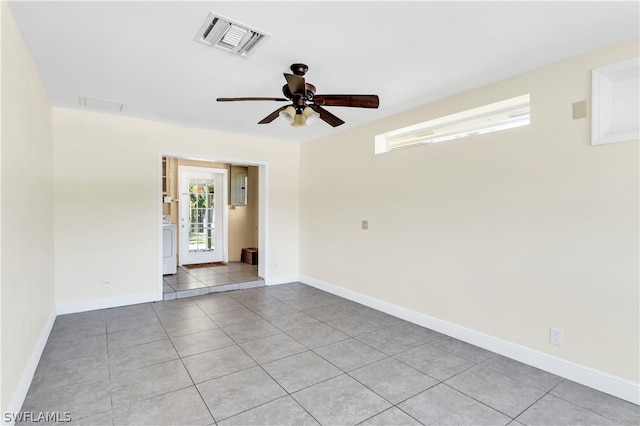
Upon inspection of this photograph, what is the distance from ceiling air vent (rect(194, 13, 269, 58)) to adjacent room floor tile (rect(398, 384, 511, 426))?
8.99 ft

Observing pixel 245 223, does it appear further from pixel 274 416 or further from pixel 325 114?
pixel 274 416

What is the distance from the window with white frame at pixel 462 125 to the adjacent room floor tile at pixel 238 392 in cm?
292

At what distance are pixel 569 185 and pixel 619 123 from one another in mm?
523

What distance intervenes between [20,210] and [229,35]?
6.17ft

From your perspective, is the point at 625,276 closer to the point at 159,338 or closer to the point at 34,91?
the point at 159,338

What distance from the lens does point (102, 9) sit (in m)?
1.96

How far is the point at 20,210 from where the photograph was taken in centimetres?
220

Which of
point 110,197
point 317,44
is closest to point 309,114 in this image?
point 317,44

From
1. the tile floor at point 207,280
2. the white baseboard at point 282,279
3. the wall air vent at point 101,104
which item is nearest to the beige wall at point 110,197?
the wall air vent at point 101,104

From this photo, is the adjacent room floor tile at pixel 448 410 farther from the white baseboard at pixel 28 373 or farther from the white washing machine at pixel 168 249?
the white washing machine at pixel 168 249

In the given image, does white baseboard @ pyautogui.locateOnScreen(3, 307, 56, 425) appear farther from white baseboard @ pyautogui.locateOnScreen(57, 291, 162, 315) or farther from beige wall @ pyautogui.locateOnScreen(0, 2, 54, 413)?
white baseboard @ pyautogui.locateOnScreen(57, 291, 162, 315)

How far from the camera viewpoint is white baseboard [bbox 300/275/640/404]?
2.27 m

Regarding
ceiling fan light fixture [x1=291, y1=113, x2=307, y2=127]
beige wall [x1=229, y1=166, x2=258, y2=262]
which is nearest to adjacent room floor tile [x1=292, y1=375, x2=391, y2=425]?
ceiling fan light fixture [x1=291, y1=113, x2=307, y2=127]

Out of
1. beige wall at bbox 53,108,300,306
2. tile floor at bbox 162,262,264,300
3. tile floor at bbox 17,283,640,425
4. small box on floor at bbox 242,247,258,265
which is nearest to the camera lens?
tile floor at bbox 17,283,640,425
